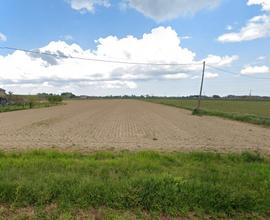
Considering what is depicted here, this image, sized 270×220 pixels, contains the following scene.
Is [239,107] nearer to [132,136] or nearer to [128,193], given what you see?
[132,136]

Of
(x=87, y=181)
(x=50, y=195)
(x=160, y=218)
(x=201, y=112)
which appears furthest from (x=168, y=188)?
(x=201, y=112)

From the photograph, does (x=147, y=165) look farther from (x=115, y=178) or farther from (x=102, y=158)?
(x=102, y=158)

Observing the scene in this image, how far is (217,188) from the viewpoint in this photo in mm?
5133

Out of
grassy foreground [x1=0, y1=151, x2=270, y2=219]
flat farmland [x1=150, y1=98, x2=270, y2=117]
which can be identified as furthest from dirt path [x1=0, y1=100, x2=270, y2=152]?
flat farmland [x1=150, y1=98, x2=270, y2=117]

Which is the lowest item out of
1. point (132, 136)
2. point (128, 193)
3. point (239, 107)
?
point (132, 136)

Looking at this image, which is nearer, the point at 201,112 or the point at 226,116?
the point at 226,116

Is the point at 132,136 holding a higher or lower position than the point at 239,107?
lower

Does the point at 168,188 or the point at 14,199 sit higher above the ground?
the point at 168,188

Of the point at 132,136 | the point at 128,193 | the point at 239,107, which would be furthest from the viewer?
the point at 239,107

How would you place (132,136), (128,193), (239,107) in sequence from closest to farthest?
1. (128,193)
2. (132,136)
3. (239,107)

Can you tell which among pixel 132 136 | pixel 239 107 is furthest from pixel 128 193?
pixel 239 107

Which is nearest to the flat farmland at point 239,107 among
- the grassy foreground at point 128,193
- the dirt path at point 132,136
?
the dirt path at point 132,136

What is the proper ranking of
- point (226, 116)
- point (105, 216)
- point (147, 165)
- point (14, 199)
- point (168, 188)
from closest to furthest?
point (105, 216)
point (14, 199)
point (168, 188)
point (147, 165)
point (226, 116)

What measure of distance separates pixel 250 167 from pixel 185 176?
2.54 metres
